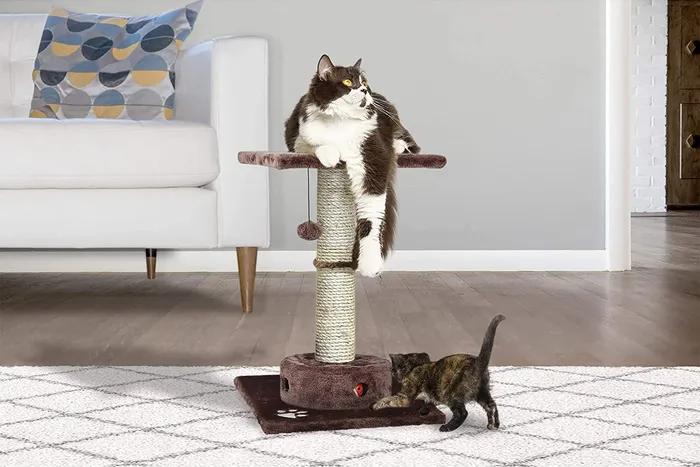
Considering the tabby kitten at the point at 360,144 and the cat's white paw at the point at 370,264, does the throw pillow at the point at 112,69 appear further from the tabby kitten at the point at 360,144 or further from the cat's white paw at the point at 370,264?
the cat's white paw at the point at 370,264

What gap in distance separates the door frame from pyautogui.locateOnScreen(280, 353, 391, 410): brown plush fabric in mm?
2367

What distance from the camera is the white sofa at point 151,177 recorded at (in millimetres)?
2451

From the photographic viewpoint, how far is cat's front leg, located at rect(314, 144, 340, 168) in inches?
57.8

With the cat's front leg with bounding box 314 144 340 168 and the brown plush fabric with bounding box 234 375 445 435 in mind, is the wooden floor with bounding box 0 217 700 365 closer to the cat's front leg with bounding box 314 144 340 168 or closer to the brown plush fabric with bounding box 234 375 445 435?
the brown plush fabric with bounding box 234 375 445 435

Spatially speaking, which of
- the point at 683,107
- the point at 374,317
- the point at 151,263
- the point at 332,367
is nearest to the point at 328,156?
the point at 332,367

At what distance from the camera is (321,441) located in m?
1.29

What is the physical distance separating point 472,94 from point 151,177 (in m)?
1.59

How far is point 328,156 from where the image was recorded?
147 centimetres

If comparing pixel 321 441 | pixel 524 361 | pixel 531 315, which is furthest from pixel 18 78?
pixel 321 441

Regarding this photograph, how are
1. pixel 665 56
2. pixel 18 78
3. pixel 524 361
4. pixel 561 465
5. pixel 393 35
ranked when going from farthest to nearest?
pixel 665 56 → pixel 393 35 → pixel 18 78 → pixel 524 361 → pixel 561 465

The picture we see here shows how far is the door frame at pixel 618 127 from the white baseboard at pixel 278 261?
3.4 inches

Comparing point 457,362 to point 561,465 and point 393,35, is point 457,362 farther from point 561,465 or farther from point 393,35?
point 393,35

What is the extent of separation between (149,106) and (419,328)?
118cm

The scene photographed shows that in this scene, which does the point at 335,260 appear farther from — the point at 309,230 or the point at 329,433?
the point at 329,433
